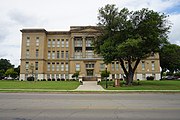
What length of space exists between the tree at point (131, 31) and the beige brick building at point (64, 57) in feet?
108

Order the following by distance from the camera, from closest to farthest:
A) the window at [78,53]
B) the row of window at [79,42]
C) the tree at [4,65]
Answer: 1. the window at [78,53]
2. the row of window at [79,42]
3. the tree at [4,65]

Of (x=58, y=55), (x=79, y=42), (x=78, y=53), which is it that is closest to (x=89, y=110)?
(x=78, y=53)

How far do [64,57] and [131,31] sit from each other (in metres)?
43.8

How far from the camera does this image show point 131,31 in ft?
124

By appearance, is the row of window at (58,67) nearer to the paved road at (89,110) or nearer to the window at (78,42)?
the window at (78,42)

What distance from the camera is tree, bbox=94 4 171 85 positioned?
36.4 meters

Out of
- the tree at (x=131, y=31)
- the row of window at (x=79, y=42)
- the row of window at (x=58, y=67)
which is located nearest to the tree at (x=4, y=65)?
the row of window at (x=58, y=67)

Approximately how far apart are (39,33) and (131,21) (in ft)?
146

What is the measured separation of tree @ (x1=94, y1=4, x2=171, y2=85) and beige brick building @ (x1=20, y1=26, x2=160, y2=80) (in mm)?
33050

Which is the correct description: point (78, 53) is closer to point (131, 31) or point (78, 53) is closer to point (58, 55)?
point (58, 55)

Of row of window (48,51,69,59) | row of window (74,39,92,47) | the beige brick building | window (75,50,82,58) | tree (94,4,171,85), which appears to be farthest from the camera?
row of window (48,51,69,59)

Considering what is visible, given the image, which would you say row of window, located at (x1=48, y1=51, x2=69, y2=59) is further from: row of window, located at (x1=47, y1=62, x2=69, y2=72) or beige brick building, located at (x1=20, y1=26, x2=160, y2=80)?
row of window, located at (x1=47, y1=62, x2=69, y2=72)

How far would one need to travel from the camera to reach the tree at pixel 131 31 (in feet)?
119

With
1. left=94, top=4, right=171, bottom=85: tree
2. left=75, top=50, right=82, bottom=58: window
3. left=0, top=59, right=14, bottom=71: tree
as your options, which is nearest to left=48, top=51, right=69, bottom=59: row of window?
left=75, top=50, right=82, bottom=58: window
